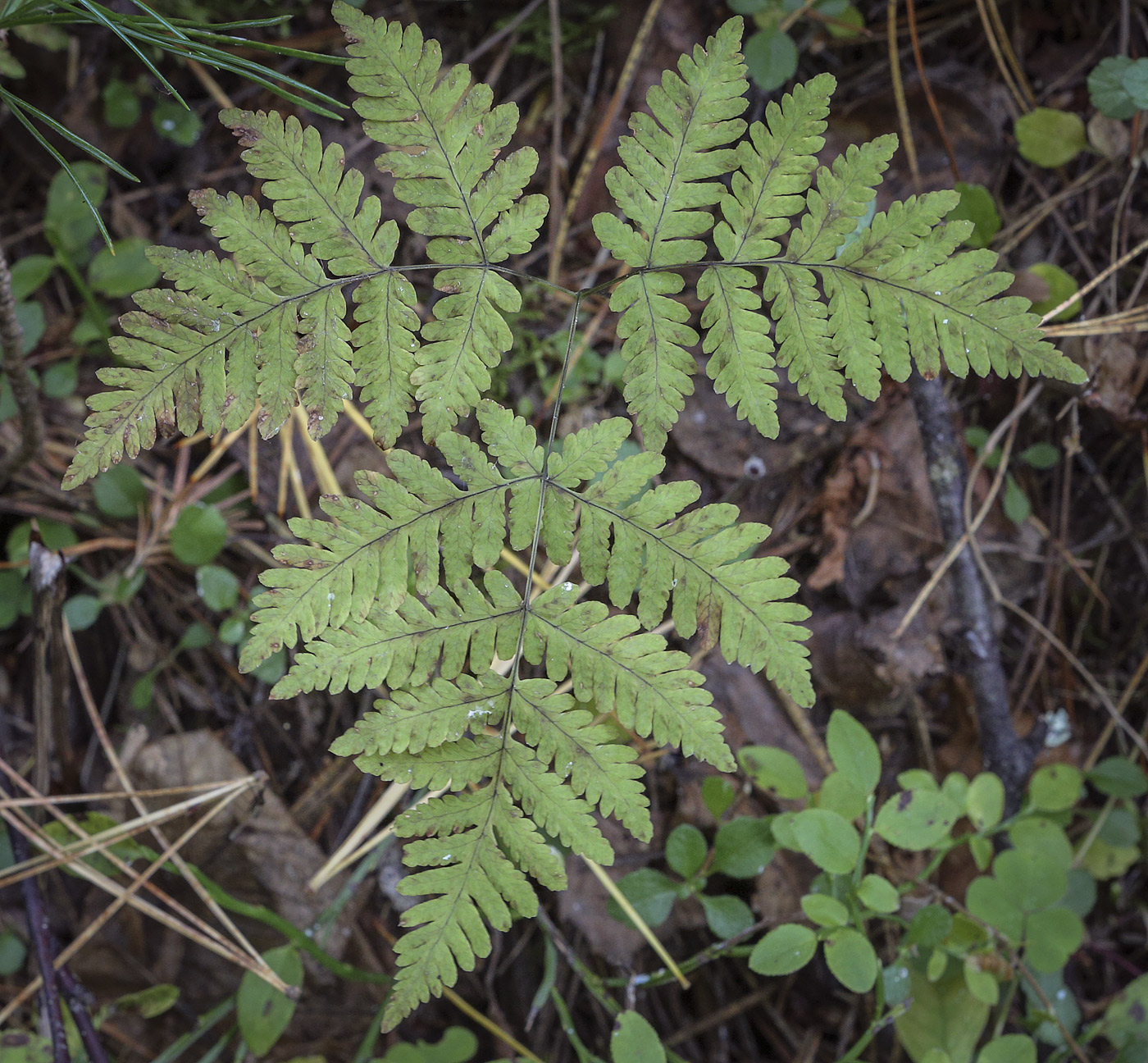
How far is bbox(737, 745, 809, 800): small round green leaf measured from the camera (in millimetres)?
2670

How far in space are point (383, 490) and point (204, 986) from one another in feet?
7.16

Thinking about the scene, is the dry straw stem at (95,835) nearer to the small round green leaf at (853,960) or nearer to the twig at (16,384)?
the twig at (16,384)

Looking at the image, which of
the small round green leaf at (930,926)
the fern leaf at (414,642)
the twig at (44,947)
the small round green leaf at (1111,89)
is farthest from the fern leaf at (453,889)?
the small round green leaf at (1111,89)

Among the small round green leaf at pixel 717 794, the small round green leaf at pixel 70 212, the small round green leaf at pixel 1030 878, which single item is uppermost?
the small round green leaf at pixel 70 212

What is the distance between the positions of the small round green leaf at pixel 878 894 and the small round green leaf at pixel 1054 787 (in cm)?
72

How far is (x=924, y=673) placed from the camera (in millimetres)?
3020

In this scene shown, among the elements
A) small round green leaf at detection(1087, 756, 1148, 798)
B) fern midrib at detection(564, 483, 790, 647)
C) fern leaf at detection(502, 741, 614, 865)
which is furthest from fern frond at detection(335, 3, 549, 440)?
small round green leaf at detection(1087, 756, 1148, 798)

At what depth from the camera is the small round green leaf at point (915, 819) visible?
8.45 ft

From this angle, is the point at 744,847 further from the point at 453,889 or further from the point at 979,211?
the point at 979,211

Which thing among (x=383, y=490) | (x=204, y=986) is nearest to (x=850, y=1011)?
(x=204, y=986)

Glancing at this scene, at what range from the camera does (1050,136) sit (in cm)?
300

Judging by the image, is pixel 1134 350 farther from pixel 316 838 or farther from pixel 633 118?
pixel 316 838

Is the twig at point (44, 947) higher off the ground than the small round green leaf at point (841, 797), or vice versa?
the small round green leaf at point (841, 797)

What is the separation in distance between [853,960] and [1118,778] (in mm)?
1293
